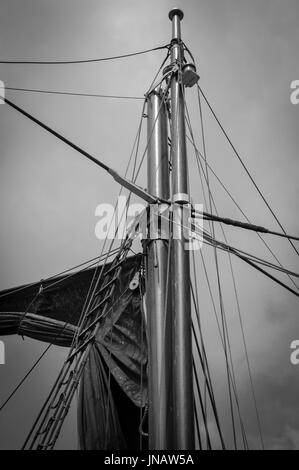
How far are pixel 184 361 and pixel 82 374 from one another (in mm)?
2890

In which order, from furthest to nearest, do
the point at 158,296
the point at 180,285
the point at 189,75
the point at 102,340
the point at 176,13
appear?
the point at 176,13, the point at 189,75, the point at 102,340, the point at 158,296, the point at 180,285

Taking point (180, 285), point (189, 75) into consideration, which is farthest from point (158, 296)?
point (189, 75)

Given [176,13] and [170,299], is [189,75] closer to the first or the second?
[176,13]

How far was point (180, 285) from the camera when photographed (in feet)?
19.1

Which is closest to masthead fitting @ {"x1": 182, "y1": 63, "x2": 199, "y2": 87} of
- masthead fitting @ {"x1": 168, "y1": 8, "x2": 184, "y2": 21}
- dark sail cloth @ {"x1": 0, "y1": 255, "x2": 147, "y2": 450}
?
masthead fitting @ {"x1": 168, "y1": 8, "x2": 184, "y2": 21}

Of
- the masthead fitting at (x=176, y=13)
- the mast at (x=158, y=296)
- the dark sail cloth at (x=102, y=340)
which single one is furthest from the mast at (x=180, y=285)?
the dark sail cloth at (x=102, y=340)

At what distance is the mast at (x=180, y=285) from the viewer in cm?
497

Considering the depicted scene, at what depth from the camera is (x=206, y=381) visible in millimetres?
6484

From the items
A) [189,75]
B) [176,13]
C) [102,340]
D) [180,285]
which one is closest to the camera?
[180,285]

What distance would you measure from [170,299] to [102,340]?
240 cm

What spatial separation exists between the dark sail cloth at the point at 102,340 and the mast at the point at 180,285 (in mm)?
1165
